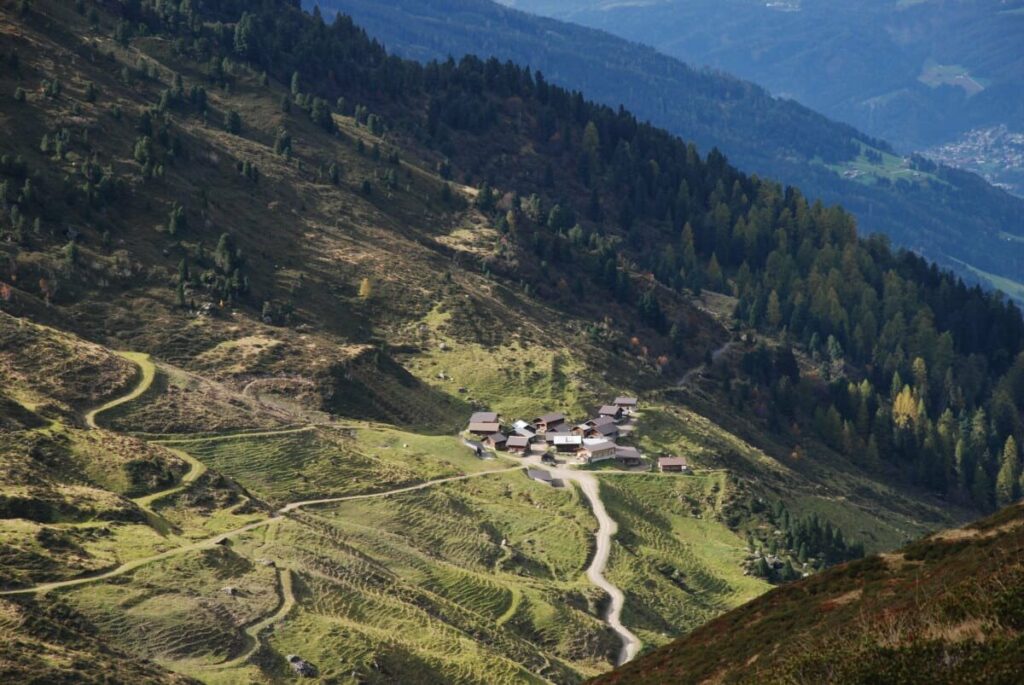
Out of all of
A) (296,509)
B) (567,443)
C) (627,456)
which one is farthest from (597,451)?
(296,509)

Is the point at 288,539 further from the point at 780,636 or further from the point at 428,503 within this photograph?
the point at 780,636

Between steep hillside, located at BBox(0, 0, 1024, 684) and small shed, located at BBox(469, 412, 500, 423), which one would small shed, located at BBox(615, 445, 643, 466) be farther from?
small shed, located at BBox(469, 412, 500, 423)

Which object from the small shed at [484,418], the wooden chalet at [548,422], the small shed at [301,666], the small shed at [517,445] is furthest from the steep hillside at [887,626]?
the wooden chalet at [548,422]

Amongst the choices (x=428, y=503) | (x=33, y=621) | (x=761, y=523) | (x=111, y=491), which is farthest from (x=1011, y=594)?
(x=761, y=523)

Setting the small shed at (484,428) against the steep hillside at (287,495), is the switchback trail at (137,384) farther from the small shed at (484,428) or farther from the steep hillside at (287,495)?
the small shed at (484,428)

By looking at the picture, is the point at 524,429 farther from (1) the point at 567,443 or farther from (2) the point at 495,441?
(1) the point at 567,443

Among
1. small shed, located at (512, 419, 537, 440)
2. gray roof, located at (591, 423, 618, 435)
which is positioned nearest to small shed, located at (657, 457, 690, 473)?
gray roof, located at (591, 423, 618, 435)
